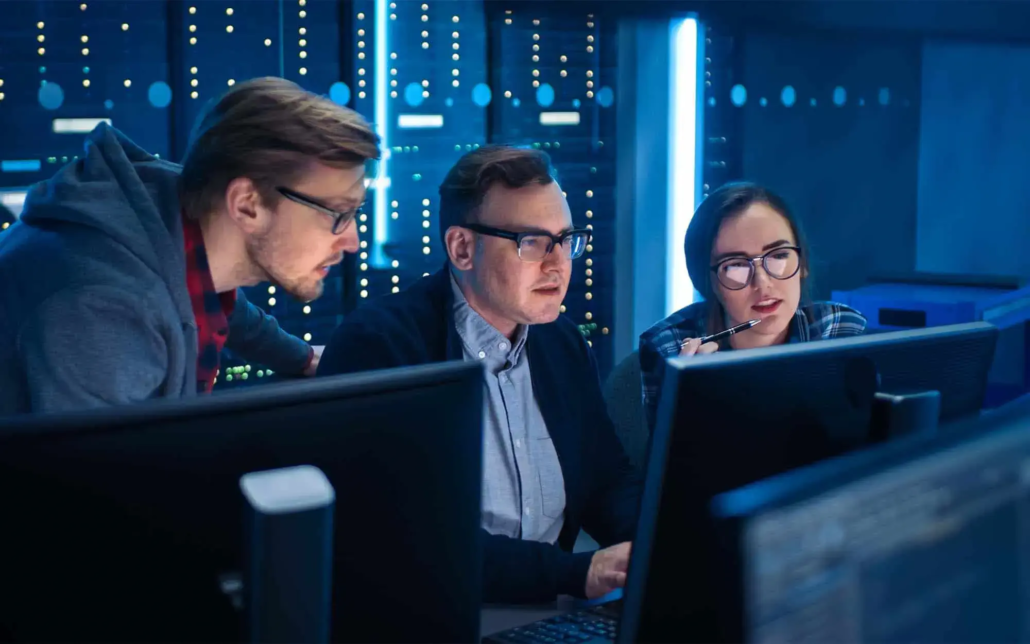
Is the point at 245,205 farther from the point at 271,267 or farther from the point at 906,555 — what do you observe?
the point at 906,555

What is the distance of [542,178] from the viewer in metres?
1.99

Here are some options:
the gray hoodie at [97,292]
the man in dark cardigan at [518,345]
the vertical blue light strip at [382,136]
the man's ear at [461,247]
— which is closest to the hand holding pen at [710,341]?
the man in dark cardigan at [518,345]

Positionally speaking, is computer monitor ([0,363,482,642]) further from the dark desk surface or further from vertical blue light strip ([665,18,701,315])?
vertical blue light strip ([665,18,701,315])

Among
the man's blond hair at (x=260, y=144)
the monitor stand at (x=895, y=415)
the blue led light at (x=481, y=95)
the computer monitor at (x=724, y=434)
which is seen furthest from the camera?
the blue led light at (x=481, y=95)

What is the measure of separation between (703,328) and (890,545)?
1.56 m

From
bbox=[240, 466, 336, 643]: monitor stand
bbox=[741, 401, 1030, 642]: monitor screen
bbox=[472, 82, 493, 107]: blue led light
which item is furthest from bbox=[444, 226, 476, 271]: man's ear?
bbox=[472, 82, 493, 107]: blue led light

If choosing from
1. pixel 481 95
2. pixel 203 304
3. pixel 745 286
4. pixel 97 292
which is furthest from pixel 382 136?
pixel 97 292

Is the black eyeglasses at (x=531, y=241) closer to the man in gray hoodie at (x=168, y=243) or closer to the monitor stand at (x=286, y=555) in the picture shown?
the man in gray hoodie at (x=168, y=243)

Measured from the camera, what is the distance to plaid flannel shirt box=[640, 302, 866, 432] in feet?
7.13

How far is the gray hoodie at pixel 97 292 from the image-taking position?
4.84 feet

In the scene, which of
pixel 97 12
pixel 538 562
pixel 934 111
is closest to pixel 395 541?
pixel 538 562

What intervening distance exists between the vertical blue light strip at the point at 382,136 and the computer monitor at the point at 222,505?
243cm

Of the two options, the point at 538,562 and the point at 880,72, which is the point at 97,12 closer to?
the point at 538,562

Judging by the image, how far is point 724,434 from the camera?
41.3 inches
